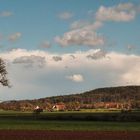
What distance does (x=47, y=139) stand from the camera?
4991cm

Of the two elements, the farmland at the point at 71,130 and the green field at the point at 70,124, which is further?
the green field at the point at 70,124

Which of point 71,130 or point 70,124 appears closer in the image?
point 71,130

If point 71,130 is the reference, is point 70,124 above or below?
above

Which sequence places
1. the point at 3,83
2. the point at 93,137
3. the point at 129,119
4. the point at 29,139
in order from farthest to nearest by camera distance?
the point at 3,83 < the point at 129,119 < the point at 93,137 < the point at 29,139

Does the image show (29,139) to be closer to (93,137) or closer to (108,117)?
(93,137)

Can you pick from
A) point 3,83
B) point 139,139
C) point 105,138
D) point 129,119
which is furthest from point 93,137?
point 3,83

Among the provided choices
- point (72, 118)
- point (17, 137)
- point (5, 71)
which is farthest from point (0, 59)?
point (17, 137)

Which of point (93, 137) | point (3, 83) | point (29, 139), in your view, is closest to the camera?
point (29, 139)

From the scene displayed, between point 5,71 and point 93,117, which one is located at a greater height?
Result: point 5,71

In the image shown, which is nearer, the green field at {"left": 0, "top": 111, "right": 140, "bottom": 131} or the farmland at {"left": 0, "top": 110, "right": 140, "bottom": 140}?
the farmland at {"left": 0, "top": 110, "right": 140, "bottom": 140}

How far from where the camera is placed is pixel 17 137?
170 feet

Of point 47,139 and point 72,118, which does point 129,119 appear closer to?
point 72,118

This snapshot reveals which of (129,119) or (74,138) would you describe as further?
(129,119)

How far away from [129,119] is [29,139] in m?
55.9
